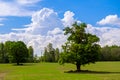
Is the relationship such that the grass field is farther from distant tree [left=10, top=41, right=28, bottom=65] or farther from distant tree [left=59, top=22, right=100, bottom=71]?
distant tree [left=10, top=41, right=28, bottom=65]

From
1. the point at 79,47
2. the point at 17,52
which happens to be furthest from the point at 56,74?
the point at 17,52

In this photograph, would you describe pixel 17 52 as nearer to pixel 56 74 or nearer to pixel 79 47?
pixel 79 47

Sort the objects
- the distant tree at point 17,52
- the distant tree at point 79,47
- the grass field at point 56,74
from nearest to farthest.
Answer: the grass field at point 56,74 < the distant tree at point 79,47 < the distant tree at point 17,52

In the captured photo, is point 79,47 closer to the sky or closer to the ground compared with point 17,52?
closer to the ground

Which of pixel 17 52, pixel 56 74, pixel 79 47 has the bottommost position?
pixel 56 74

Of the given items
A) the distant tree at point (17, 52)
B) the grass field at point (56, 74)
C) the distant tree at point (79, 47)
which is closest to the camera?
the grass field at point (56, 74)

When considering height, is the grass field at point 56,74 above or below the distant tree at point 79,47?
below

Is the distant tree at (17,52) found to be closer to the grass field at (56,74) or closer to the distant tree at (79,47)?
the grass field at (56,74)

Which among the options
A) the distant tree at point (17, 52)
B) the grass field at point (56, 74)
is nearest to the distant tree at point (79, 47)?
the grass field at point (56, 74)

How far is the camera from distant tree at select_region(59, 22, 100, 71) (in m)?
71.3

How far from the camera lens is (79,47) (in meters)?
71.6

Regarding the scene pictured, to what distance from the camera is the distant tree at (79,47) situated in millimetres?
71312

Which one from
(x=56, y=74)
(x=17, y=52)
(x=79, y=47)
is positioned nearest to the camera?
(x=56, y=74)

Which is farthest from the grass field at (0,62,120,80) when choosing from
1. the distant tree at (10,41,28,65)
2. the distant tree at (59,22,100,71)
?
the distant tree at (10,41,28,65)
